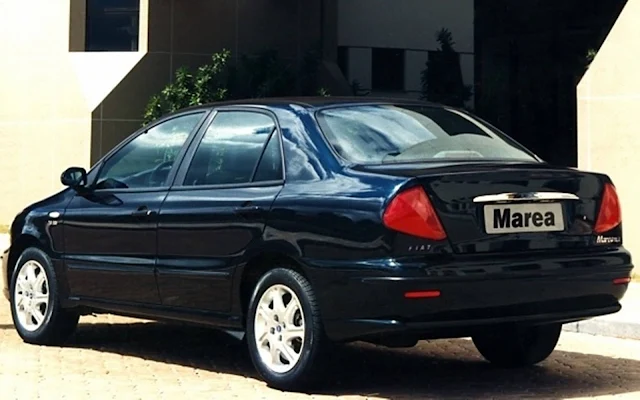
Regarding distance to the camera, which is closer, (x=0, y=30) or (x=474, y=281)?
(x=474, y=281)

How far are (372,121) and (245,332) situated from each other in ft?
4.59

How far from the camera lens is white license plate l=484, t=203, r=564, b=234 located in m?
6.46

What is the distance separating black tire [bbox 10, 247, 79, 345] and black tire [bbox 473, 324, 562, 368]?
2.84 m

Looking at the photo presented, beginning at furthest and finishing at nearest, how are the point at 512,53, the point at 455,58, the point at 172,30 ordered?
the point at 512,53 → the point at 455,58 → the point at 172,30

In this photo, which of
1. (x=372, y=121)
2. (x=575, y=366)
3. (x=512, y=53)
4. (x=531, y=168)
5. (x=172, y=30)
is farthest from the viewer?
(x=512, y=53)

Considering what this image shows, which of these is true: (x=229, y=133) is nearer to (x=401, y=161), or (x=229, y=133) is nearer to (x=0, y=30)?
(x=401, y=161)

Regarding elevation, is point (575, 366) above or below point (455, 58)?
below

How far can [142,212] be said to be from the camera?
306 inches

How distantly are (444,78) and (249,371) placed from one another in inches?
816

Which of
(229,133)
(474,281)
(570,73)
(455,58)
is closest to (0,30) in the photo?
(455,58)

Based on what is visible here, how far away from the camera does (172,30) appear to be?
23.7 metres

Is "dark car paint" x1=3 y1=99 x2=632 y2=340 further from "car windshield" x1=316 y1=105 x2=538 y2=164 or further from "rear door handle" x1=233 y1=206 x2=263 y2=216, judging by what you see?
"car windshield" x1=316 y1=105 x2=538 y2=164

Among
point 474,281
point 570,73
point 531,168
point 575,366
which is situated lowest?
point 575,366

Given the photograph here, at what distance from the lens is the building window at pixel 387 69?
93.3 ft
